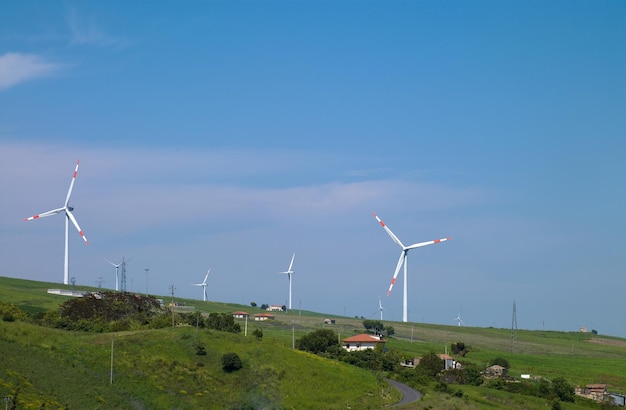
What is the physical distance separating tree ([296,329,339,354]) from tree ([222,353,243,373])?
37220 mm

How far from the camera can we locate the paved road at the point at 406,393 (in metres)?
115

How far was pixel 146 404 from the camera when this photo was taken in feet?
329

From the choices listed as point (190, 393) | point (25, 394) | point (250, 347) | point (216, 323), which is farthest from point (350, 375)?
point (25, 394)

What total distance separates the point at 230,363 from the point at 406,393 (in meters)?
25.8

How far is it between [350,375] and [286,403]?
61.5 ft

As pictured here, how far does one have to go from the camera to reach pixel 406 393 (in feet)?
405

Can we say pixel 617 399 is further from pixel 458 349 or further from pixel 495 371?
pixel 458 349

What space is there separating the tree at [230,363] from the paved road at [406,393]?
21.8 metres

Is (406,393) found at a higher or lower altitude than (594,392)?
higher

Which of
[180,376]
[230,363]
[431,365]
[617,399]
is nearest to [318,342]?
[431,365]

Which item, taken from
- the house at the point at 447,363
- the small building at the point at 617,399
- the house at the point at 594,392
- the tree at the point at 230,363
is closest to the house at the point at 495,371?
the house at the point at 447,363

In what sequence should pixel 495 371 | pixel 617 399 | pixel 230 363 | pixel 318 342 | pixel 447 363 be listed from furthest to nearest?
pixel 495 371
pixel 447 363
pixel 318 342
pixel 617 399
pixel 230 363

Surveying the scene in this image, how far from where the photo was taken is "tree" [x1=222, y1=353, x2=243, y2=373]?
116250 millimetres

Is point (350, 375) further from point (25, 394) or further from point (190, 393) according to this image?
point (25, 394)
